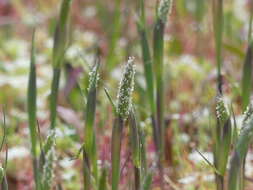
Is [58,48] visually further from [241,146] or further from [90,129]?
[241,146]

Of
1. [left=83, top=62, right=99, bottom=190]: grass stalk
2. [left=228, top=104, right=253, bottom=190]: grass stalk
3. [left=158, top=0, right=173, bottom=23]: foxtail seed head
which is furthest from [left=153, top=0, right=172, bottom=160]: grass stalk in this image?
[left=228, top=104, right=253, bottom=190]: grass stalk

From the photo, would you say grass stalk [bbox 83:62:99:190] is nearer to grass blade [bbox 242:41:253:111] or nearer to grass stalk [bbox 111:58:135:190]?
grass stalk [bbox 111:58:135:190]

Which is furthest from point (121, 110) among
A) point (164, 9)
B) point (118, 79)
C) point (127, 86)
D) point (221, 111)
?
point (118, 79)

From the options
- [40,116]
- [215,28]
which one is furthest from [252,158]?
[40,116]

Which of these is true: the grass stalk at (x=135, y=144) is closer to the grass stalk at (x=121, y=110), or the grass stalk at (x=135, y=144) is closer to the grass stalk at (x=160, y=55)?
the grass stalk at (x=121, y=110)

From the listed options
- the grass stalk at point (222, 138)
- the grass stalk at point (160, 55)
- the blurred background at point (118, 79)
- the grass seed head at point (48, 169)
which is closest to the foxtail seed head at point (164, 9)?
the grass stalk at point (160, 55)

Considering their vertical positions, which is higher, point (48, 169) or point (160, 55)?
point (160, 55)
